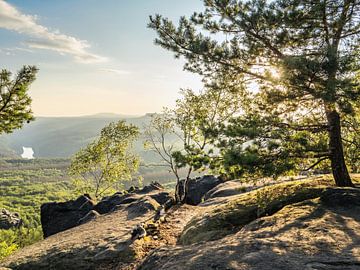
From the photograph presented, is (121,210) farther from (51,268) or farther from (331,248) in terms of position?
(331,248)

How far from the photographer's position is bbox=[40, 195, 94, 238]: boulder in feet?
118

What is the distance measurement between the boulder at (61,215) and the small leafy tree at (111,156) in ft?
47.7

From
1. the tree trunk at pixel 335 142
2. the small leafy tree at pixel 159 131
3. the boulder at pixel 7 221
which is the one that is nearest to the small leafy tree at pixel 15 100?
the small leafy tree at pixel 159 131

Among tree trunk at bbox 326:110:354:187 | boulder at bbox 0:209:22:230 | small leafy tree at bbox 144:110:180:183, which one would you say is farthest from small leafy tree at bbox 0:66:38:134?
boulder at bbox 0:209:22:230

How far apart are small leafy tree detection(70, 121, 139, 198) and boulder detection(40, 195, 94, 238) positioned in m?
14.5

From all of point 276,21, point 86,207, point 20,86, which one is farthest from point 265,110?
point 86,207

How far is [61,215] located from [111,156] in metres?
18.6

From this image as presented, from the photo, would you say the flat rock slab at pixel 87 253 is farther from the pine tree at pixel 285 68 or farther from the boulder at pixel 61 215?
the boulder at pixel 61 215

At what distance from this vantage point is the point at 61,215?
36.9 metres

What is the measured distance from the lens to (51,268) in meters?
16.5

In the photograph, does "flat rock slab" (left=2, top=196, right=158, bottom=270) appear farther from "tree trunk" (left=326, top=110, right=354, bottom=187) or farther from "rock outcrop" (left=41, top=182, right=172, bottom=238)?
"rock outcrop" (left=41, top=182, right=172, bottom=238)

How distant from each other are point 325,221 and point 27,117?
25.4 m

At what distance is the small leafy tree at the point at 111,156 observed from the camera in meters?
53.2

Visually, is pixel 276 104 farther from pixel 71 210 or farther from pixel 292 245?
pixel 71 210
